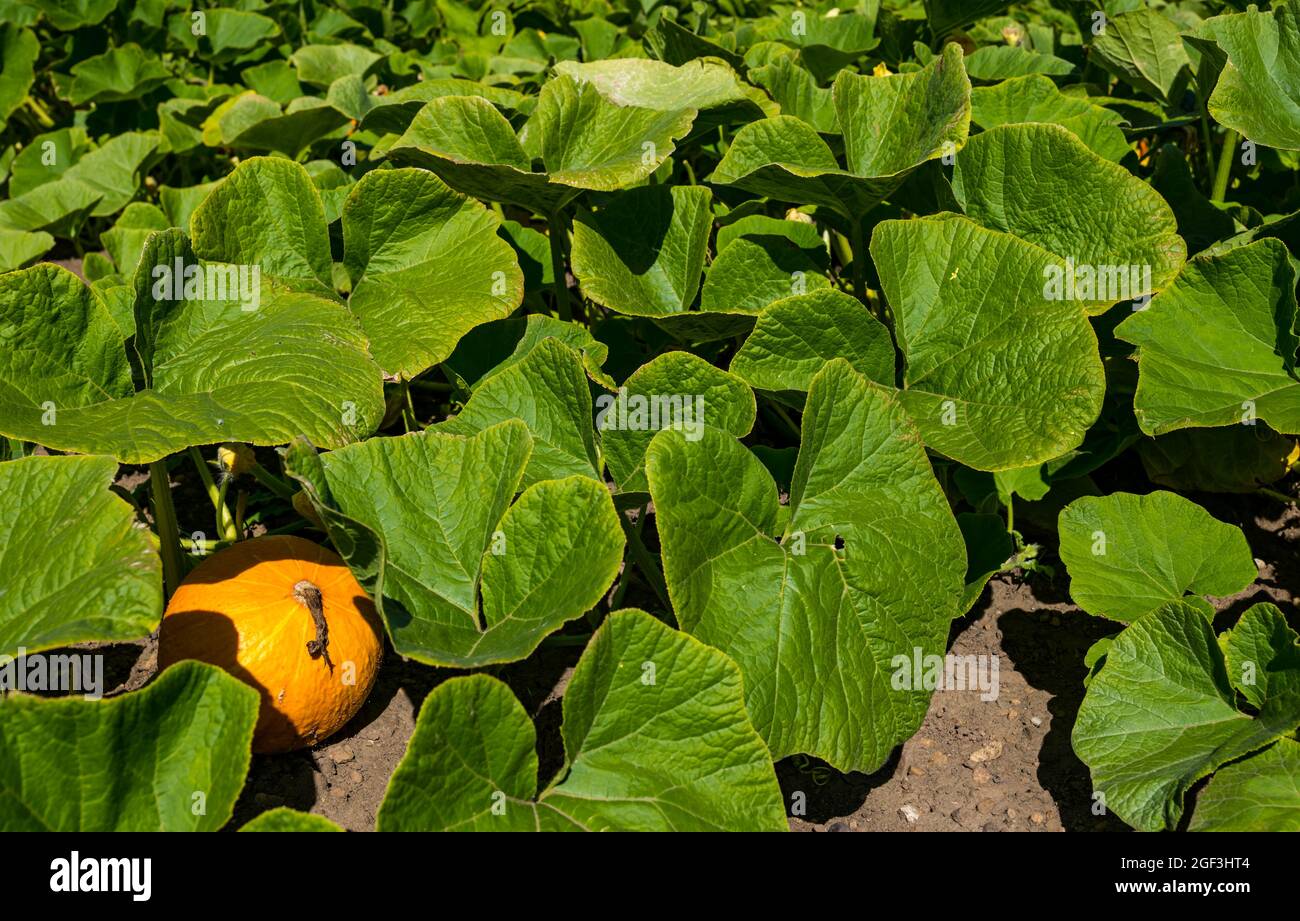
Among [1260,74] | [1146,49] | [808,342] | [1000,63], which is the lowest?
[808,342]

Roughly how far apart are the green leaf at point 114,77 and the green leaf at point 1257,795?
4.21 metres

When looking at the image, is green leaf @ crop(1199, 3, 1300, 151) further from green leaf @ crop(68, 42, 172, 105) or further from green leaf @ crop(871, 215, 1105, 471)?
green leaf @ crop(68, 42, 172, 105)

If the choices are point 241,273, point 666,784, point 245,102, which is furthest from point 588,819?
point 245,102

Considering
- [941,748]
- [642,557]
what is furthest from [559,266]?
[941,748]

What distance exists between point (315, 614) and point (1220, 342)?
6.35 feet

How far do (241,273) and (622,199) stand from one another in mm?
892

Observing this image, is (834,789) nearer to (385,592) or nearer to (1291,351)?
(385,592)

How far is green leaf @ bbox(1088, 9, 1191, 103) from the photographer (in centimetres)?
338

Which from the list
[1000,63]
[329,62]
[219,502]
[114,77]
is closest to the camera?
[219,502]

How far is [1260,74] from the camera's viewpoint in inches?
110

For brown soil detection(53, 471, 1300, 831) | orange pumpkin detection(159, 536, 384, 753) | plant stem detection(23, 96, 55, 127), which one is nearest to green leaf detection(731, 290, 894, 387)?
brown soil detection(53, 471, 1300, 831)

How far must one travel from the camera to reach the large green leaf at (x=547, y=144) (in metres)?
2.62

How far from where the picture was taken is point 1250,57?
9.12 feet

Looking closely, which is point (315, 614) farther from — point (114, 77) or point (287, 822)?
point (114, 77)
